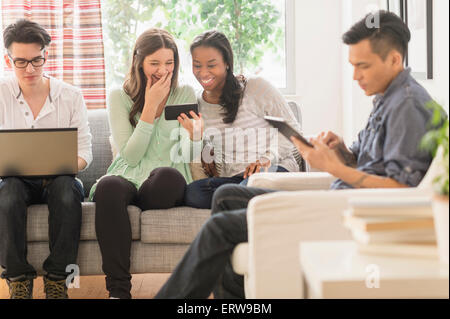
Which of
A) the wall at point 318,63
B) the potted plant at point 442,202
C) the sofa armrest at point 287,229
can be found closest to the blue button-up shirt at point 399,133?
the sofa armrest at point 287,229

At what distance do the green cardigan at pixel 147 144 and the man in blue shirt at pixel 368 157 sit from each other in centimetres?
75

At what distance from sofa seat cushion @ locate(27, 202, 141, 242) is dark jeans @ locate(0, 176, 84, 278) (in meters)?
0.05

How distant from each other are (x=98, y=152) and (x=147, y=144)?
0.47m

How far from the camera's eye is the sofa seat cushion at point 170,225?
8.69 feet

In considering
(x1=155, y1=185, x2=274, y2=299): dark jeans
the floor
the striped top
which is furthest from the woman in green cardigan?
(x1=155, y1=185, x2=274, y2=299): dark jeans

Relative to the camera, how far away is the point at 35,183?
2709 millimetres

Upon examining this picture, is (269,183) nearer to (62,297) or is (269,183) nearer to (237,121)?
(237,121)

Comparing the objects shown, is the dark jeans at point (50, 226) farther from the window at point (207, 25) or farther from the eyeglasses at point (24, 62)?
the window at point (207, 25)

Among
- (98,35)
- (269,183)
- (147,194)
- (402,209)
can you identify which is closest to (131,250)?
(147,194)

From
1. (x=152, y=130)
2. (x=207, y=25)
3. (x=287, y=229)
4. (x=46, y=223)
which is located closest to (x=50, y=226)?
(x=46, y=223)

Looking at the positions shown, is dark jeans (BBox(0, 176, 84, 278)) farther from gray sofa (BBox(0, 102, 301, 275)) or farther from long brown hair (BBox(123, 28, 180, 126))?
long brown hair (BBox(123, 28, 180, 126))

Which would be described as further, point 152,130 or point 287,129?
point 152,130

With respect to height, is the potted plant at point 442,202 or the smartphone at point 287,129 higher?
the smartphone at point 287,129

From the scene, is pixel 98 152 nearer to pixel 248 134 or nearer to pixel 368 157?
pixel 248 134
